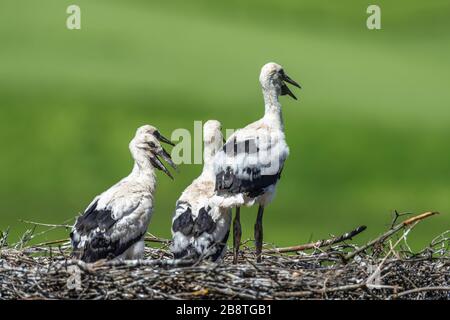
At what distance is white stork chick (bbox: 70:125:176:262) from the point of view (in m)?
10.7

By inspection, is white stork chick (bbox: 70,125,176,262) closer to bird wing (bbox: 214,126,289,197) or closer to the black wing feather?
the black wing feather

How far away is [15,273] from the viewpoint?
32.9ft

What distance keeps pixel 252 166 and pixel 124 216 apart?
3.38 feet

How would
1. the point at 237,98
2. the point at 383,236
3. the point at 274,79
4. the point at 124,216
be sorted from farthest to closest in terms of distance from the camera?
the point at 237,98 < the point at 274,79 < the point at 124,216 < the point at 383,236

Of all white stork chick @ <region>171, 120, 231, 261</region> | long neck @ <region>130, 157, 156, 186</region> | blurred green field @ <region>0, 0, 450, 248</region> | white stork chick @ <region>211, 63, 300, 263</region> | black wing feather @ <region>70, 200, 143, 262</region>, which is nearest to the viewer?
black wing feather @ <region>70, 200, 143, 262</region>

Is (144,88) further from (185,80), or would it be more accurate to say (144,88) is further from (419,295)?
(419,295)

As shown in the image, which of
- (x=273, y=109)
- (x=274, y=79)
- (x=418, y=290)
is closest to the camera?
(x=418, y=290)

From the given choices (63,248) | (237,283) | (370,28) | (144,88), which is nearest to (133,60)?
(144,88)

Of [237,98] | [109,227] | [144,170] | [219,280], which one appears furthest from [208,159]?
[237,98]

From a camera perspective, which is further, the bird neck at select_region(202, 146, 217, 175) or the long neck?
the bird neck at select_region(202, 146, 217, 175)

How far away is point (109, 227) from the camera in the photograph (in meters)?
10.7

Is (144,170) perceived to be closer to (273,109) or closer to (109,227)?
(109,227)

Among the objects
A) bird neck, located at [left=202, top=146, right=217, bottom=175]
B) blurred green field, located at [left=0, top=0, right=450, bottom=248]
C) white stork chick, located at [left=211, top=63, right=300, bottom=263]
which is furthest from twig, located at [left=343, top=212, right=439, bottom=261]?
blurred green field, located at [left=0, top=0, right=450, bottom=248]

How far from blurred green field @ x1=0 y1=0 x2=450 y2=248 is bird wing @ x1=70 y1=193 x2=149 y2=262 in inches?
387
